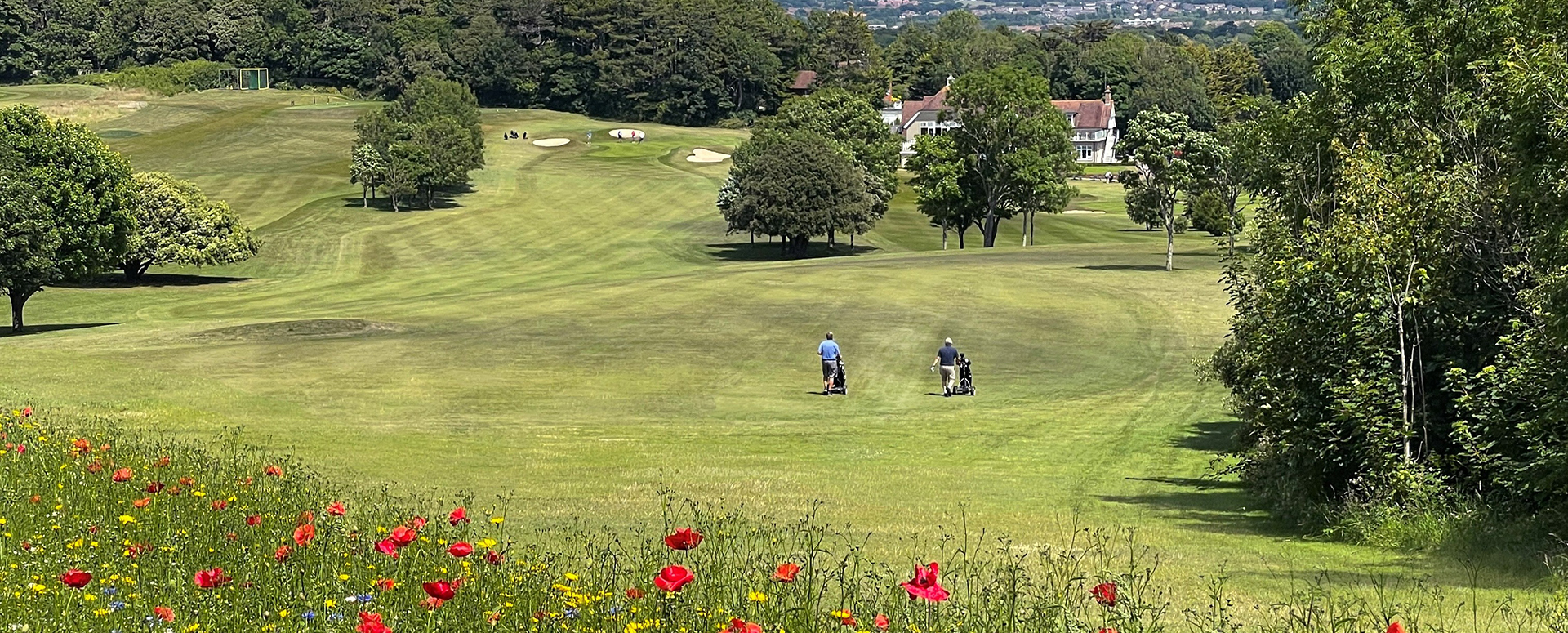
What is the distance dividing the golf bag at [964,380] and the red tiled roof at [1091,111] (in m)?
158

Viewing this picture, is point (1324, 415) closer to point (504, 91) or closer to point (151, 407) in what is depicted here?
point (151, 407)

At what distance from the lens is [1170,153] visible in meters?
71.9

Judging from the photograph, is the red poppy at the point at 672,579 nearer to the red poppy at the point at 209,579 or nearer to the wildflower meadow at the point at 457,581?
the wildflower meadow at the point at 457,581

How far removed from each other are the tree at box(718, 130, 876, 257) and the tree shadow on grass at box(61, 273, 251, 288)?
2816 cm

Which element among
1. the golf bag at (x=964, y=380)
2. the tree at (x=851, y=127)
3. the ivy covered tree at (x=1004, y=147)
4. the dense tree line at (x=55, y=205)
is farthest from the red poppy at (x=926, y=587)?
the tree at (x=851, y=127)

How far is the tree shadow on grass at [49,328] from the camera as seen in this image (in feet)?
180

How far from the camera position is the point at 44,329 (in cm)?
5716

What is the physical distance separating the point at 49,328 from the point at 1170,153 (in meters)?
48.1

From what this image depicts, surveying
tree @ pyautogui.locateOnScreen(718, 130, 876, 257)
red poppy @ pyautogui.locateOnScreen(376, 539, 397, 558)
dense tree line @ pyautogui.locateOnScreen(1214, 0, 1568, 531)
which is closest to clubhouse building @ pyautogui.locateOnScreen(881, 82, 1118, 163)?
tree @ pyautogui.locateOnScreen(718, 130, 876, 257)

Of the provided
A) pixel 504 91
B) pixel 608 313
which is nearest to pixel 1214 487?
pixel 608 313

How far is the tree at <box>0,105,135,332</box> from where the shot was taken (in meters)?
51.8

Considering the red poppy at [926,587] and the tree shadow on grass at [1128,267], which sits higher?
the red poppy at [926,587]

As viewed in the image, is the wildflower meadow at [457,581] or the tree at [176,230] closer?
the wildflower meadow at [457,581]

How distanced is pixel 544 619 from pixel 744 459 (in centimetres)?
1686
